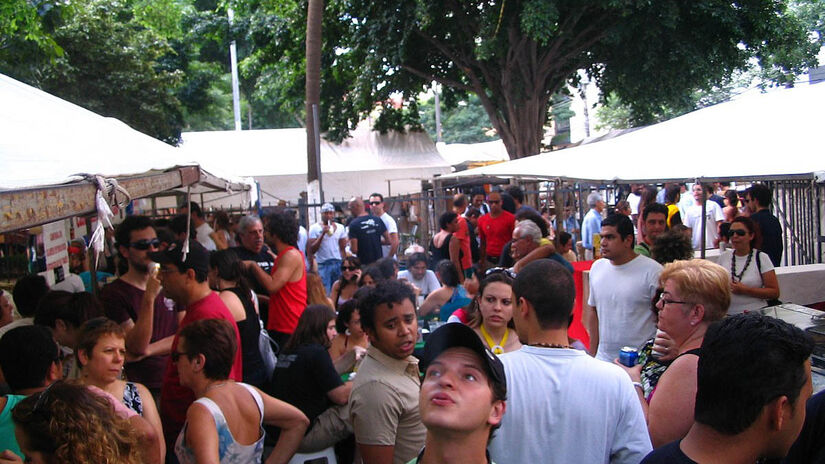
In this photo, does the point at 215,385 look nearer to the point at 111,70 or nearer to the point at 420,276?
the point at 420,276

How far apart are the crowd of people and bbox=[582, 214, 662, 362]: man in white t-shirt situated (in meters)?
0.01

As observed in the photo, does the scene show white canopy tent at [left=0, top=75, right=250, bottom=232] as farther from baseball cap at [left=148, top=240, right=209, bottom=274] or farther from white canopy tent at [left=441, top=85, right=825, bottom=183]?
white canopy tent at [left=441, top=85, right=825, bottom=183]

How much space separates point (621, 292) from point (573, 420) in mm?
2351

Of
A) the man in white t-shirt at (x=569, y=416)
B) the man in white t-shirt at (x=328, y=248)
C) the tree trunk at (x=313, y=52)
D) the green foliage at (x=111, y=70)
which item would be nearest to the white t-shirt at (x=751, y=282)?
the man in white t-shirt at (x=569, y=416)

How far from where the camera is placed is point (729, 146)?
19.0 feet

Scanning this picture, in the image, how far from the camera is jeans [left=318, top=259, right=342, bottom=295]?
11.1 meters

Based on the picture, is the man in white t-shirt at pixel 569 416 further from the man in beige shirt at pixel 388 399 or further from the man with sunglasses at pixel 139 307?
the man with sunglasses at pixel 139 307

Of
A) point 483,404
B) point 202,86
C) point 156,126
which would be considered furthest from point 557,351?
point 202,86

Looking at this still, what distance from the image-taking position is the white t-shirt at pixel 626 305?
15.5 feet

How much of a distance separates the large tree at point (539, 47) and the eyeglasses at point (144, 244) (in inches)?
487

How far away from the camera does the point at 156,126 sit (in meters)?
19.4

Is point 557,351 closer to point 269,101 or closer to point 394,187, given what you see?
point 394,187

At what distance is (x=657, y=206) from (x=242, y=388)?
4.89 meters

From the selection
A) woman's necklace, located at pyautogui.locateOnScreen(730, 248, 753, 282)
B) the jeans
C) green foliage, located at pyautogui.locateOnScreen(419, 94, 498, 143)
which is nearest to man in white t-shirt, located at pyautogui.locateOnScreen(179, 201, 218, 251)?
the jeans
